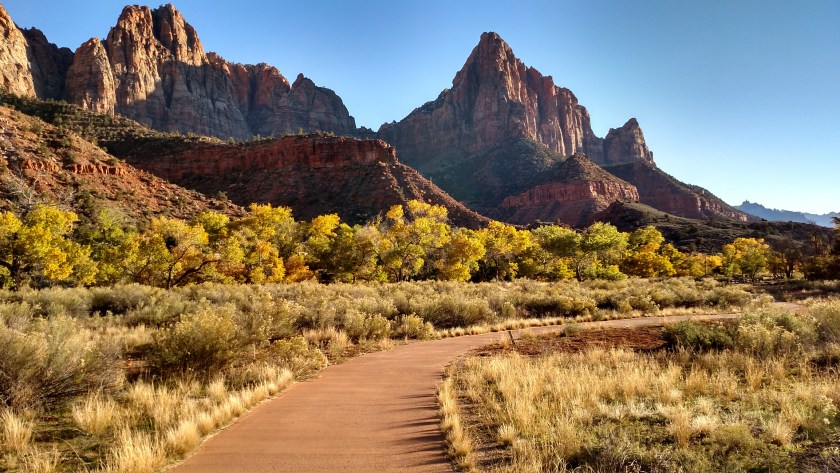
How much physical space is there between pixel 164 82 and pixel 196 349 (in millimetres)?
162808

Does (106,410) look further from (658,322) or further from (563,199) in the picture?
(563,199)

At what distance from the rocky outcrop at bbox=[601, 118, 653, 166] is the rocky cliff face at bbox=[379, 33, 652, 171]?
456 mm

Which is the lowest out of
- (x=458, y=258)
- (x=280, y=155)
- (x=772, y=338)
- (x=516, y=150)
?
(x=772, y=338)

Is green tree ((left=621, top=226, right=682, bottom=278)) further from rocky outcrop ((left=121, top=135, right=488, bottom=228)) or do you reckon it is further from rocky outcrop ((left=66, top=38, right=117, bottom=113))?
rocky outcrop ((left=66, top=38, right=117, bottom=113))

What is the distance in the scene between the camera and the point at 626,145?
7564 inches

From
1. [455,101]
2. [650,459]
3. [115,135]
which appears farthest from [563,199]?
[650,459]

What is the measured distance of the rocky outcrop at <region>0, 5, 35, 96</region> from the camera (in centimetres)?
9319

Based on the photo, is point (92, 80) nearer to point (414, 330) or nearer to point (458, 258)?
point (458, 258)

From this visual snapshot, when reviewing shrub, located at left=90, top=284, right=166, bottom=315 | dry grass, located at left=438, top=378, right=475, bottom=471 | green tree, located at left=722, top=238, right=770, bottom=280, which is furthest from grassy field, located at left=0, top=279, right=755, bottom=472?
green tree, located at left=722, top=238, right=770, bottom=280

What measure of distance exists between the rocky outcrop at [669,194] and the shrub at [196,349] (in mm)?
145013

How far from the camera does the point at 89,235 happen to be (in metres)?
28.2

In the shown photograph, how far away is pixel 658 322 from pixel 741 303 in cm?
1149

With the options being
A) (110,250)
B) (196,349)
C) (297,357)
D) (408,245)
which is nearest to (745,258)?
(408,245)

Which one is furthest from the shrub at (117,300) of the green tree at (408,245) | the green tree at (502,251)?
the green tree at (502,251)
